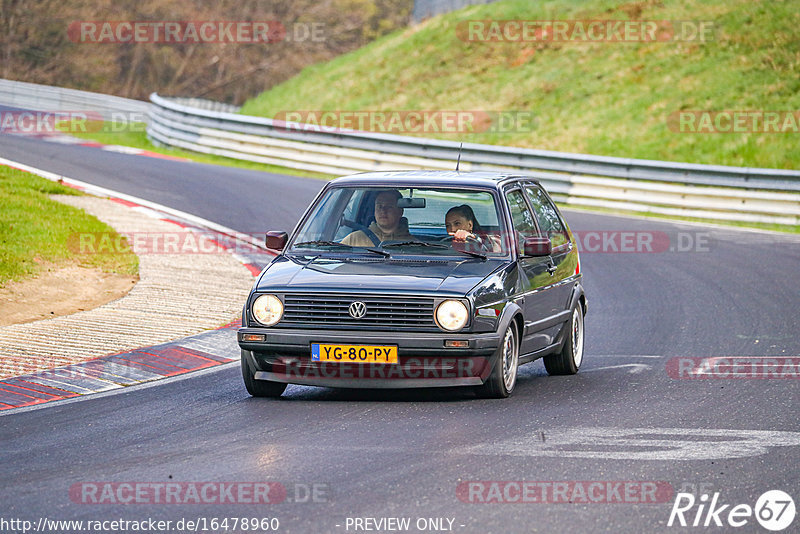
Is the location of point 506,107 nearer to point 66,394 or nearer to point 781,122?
point 781,122

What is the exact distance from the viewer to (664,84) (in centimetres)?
3181

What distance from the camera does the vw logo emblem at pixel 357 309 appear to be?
8047 millimetres

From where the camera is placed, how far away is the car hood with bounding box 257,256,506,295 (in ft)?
26.7

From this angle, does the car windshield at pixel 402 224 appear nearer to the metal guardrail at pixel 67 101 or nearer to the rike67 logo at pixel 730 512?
the rike67 logo at pixel 730 512

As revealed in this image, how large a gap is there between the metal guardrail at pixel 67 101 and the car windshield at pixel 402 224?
25122mm

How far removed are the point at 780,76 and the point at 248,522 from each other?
27.7 m

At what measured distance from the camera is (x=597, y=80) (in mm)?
33438

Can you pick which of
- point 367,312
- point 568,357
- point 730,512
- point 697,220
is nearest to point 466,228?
point 367,312

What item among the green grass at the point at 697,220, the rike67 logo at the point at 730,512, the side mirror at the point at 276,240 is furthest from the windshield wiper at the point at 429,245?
the green grass at the point at 697,220

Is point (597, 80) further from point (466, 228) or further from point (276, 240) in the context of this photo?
point (276, 240)

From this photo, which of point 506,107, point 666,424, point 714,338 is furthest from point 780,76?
point 666,424

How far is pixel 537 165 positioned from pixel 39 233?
12223mm

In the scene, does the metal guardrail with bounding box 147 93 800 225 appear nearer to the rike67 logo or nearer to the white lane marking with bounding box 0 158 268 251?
the white lane marking with bounding box 0 158 268 251

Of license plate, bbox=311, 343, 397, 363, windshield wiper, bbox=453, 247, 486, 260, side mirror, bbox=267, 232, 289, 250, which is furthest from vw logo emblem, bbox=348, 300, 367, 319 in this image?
side mirror, bbox=267, 232, 289, 250
